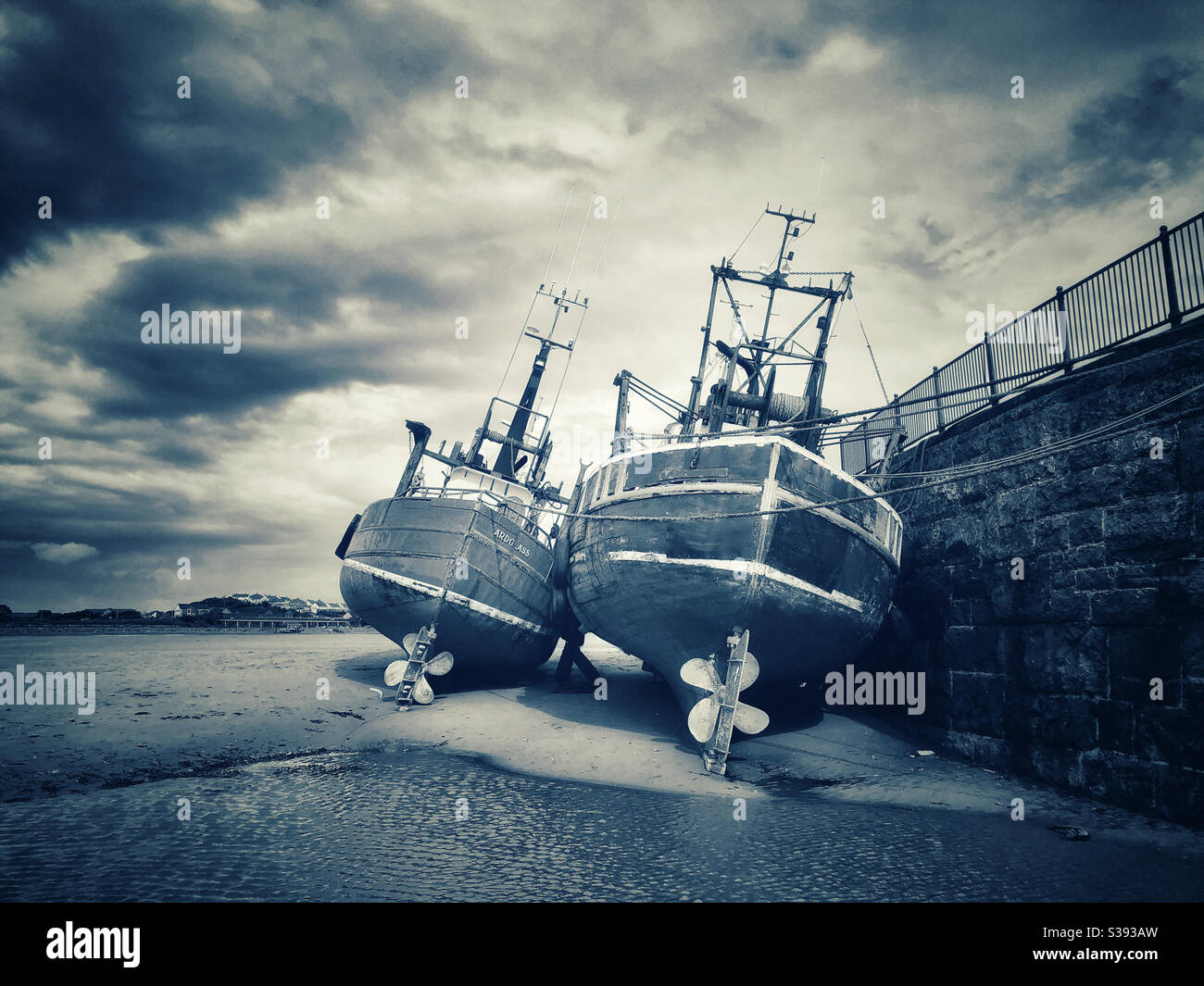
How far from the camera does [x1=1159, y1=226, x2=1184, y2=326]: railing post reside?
252 inches

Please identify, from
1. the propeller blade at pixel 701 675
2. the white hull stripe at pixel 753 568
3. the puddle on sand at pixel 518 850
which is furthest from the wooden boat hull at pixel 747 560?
the puddle on sand at pixel 518 850

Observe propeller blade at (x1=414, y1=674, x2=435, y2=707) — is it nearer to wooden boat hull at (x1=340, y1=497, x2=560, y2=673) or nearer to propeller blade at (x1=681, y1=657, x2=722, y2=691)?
wooden boat hull at (x1=340, y1=497, x2=560, y2=673)

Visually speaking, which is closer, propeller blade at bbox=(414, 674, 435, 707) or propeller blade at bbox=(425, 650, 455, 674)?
propeller blade at bbox=(414, 674, 435, 707)

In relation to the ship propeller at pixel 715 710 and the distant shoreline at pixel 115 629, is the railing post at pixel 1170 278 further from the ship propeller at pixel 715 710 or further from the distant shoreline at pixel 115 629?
the distant shoreline at pixel 115 629

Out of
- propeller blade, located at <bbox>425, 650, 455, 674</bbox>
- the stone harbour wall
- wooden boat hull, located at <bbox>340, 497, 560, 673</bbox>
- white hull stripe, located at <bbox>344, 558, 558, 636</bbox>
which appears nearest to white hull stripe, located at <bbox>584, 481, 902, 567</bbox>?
the stone harbour wall

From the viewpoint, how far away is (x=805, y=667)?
9.10 metres

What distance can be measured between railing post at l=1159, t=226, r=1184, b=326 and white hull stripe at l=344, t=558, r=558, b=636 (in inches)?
481

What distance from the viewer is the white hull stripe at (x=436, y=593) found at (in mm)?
12766
